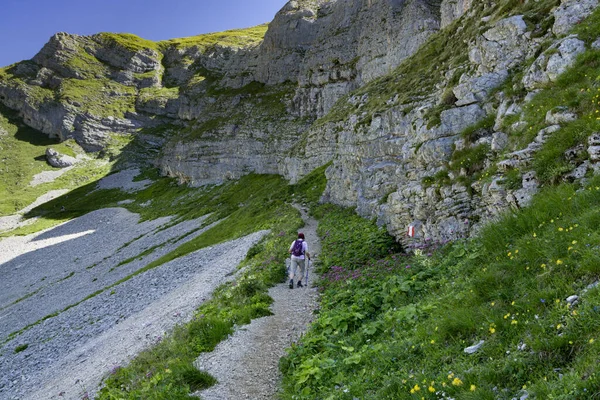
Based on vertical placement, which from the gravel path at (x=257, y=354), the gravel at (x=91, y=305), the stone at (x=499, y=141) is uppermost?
the stone at (x=499, y=141)

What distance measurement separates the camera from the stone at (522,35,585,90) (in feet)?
46.9

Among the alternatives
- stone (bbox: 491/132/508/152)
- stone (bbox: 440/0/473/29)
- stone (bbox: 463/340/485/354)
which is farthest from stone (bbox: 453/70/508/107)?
stone (bbox: 440/0/473/29)

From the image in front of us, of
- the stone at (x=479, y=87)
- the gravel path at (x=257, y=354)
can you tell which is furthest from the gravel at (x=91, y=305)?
the stone at (x=479, y=87)

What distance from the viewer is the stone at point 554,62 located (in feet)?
46.9

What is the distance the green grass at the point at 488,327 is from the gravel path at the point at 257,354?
815 mm

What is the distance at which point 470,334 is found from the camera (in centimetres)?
726

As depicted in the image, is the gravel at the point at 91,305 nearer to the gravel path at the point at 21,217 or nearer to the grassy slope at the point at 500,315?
the grassy slope at the point at 500,315

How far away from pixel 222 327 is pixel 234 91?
470 feet

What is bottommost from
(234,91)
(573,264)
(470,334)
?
(470,334)

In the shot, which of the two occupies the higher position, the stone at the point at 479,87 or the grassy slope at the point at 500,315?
the stone at the point at 479,87

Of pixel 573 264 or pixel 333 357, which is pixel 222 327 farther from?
pixel 573 264

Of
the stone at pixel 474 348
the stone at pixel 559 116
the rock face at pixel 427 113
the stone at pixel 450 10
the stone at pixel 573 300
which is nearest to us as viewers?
the stone at pixel 573 300

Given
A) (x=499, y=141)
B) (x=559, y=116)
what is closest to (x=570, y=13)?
(x=499, y=141)

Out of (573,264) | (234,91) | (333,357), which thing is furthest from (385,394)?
(234,91)
